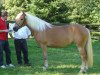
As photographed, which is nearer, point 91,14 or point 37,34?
point 37,34

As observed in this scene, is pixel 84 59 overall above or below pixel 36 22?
below

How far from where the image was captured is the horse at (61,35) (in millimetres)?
10500

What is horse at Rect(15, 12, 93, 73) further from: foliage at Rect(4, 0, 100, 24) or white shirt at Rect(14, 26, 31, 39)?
foliage at Rect(4, 0, 100, 24)

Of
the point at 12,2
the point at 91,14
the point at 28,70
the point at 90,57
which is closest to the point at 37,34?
the point at 28,70

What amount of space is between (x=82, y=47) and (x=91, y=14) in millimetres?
22760

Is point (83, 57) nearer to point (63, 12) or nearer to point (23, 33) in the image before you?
point (23, 33)

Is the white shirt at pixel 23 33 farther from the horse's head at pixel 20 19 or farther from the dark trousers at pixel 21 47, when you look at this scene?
the horse's head at pixel 20 19

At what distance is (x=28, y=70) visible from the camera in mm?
10773

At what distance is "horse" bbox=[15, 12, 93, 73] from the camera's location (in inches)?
413

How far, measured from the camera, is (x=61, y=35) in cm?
1064

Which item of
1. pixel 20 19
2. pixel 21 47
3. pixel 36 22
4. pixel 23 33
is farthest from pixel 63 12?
pixel 20 19

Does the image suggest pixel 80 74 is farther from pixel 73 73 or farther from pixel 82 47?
pixel 82 47

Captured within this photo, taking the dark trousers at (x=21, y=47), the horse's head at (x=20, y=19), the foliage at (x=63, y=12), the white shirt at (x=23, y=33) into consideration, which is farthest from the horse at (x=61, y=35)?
the foliage at (x=63, y=12)

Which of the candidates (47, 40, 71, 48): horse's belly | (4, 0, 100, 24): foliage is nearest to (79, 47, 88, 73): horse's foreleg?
(47, 40, 71, 48): horse's belly
